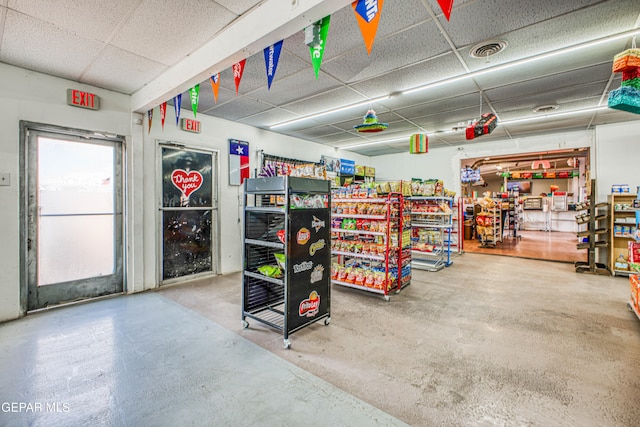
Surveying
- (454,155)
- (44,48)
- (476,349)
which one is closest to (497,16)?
(476,349)

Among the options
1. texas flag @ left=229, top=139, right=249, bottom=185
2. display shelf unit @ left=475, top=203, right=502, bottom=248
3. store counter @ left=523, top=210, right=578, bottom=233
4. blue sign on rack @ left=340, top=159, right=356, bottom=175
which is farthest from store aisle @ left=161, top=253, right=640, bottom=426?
store counter @ left=523, top=210, right=578, bottom=233

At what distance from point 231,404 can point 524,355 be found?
261 centimetres

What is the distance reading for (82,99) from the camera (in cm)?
396

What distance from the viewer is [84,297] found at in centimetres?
416

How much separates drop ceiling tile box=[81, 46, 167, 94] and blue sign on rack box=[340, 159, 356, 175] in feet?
18.0

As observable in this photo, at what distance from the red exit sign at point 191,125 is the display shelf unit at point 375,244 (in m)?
2.87

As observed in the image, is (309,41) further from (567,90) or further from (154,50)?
(567,90)

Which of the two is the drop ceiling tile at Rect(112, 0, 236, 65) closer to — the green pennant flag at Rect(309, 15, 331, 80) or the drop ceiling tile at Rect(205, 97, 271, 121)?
the green pennant flag at Rect(309, 15, 331, 80)

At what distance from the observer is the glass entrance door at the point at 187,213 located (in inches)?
195

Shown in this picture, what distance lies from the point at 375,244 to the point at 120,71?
4181mm

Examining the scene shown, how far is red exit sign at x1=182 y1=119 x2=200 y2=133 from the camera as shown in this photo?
5.12 metres

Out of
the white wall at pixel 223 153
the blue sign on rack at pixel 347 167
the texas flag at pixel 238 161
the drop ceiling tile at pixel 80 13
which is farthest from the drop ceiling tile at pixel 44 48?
the blue sign on rack at pixel 347 167

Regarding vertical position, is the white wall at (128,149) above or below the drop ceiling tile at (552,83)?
below

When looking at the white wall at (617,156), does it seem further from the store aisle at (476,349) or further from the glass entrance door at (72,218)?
the glass entrance door at (72,218)
